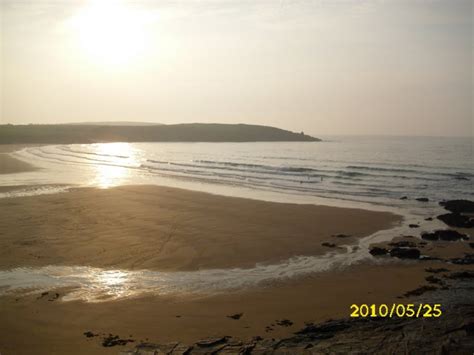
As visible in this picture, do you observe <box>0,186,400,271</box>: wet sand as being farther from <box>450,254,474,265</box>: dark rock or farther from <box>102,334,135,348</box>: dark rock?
<box>102,334,135,348</box>: dark rock

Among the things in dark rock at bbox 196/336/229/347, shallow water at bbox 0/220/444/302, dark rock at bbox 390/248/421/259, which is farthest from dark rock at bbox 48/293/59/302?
dark rock at bbox 390/248/421/259

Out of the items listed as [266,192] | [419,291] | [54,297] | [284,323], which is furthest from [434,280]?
[266,192]

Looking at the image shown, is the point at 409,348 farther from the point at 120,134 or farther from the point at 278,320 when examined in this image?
the point at 120,134

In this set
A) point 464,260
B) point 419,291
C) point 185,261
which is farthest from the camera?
point 185,261

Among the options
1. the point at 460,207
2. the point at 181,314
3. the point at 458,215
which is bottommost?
the point at 181,314

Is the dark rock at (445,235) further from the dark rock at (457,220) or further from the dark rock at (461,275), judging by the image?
the dark rock at (461,275)

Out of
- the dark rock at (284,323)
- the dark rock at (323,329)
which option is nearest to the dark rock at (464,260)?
the dark rock at (323,329)

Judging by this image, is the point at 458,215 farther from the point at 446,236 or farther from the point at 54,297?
the point at 54,297

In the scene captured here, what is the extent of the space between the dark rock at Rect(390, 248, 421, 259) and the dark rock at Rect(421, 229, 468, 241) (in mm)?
2647

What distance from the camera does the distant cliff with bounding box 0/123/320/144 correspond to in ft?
397

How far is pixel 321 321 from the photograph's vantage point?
915cm

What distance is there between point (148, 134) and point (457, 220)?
129m

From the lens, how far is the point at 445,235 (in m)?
17.1

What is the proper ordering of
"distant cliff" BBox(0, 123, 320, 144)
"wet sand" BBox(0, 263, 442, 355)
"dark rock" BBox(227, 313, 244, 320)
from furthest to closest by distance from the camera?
"distant cliff" BBox(0, 123, 320, 144), "dark rock" BBox(227, 313, 244, 320), "wet sand" BBox(0, 263, 442, 355)
